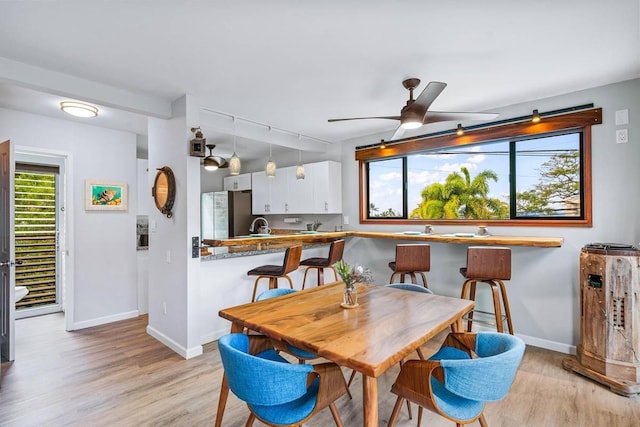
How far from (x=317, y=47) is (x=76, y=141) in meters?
3.40

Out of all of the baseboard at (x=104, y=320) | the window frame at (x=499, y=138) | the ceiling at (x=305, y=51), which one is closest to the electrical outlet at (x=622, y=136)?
the window frame at (x=499, y=138)

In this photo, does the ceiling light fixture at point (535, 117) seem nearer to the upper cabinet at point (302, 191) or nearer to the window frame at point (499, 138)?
the window frame at point (499, 138)

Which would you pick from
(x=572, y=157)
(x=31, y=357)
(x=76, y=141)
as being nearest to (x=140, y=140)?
(x=76, y=141)

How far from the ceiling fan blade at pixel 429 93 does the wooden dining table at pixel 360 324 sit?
141cm

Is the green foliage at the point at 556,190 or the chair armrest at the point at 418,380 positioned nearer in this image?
the chair armrest at the point at 418,380

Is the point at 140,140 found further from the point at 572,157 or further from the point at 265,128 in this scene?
the point at 572,157

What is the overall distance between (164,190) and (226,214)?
2920mm

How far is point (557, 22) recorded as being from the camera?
197 cm

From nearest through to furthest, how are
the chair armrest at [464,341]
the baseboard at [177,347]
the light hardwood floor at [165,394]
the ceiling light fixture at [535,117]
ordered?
1. the chair armrest at [464,341]
2. the light hardwood floor at [165,394]
3. the baseboard at [177,347]
4. the ceiling light fixture at [535,117]

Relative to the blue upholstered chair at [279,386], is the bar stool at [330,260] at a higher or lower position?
higher

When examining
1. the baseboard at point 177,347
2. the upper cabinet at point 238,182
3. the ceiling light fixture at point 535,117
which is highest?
the ceiling light fixture at point 535,117

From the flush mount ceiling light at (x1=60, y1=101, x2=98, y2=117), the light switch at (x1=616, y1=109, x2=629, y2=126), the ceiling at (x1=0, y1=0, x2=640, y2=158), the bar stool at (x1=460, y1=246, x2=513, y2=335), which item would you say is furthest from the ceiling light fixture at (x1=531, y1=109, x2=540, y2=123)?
the flush mount ceiling light at (x1=60, y1=101, x2=98, y2=117)

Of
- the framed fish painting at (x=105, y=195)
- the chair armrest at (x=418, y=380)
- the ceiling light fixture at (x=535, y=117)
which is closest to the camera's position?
the chair armrest at (x=418, y=380)

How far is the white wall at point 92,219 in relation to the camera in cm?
371
